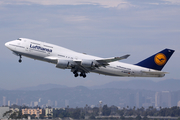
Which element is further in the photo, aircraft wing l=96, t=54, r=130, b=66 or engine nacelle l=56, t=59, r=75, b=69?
engine nacelle l=56, t=59, r=75, b=69

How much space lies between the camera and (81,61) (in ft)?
181

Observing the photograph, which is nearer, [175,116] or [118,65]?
[118,65]

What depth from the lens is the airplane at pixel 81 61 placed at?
177ft

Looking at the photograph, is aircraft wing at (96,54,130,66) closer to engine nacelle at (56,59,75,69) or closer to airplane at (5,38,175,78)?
airplane at (5,38,175,78)

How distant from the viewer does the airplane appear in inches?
2130

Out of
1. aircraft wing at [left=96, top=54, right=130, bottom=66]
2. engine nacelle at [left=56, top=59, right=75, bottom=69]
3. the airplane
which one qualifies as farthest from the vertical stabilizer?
engine nacelle at [left=56, top=59, right=75, bottom=69]

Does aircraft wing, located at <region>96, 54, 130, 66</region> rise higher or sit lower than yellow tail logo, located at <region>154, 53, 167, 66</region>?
lower

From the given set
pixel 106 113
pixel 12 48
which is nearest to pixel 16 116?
pixel 106 113

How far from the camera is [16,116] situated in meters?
108

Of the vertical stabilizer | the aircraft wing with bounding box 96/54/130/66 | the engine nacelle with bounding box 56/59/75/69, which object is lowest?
the engine nacelle with bounding box 56/59/75/69

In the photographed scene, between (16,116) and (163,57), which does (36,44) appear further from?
(16,116)

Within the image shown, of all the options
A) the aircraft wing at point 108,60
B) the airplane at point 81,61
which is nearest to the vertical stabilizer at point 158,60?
the airplane at point 81,61

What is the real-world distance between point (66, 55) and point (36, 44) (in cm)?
593

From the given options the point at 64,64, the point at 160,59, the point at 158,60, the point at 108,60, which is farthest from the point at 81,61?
the point at 160,59
